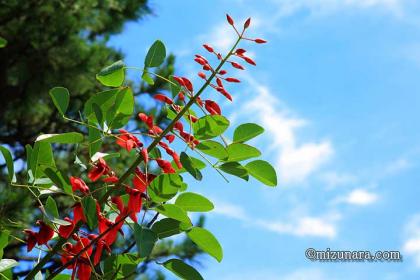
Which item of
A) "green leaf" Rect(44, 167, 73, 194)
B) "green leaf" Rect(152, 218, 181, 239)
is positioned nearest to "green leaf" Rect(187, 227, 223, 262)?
"green leaf" Rect(152, 218, 181, 239)

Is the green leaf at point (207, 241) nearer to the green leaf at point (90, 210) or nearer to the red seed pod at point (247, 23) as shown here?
the green leaf at point (90, 210)

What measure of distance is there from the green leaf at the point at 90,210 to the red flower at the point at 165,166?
0.06 meters

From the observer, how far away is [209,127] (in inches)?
23.9

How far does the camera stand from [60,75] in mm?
4711

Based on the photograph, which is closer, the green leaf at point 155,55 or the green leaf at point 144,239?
the green leaf at point 144,239

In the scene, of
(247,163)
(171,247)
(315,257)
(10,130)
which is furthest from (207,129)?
(10,130)

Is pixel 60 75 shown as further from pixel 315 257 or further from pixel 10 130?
pixel 315 257

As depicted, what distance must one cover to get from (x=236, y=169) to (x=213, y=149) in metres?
0.03

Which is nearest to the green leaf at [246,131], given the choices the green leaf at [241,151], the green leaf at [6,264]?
the green leaf at [241,151]

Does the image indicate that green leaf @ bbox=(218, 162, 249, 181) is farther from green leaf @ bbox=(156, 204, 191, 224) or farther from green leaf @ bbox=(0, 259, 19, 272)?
green leaf @ bbox=(0, 259, 19, 272)

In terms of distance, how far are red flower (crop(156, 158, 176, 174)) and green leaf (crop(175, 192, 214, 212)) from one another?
0.19 ft

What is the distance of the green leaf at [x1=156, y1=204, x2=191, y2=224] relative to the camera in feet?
1.89

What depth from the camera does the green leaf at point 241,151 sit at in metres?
0.61

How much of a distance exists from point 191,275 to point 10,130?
5.44 meters
